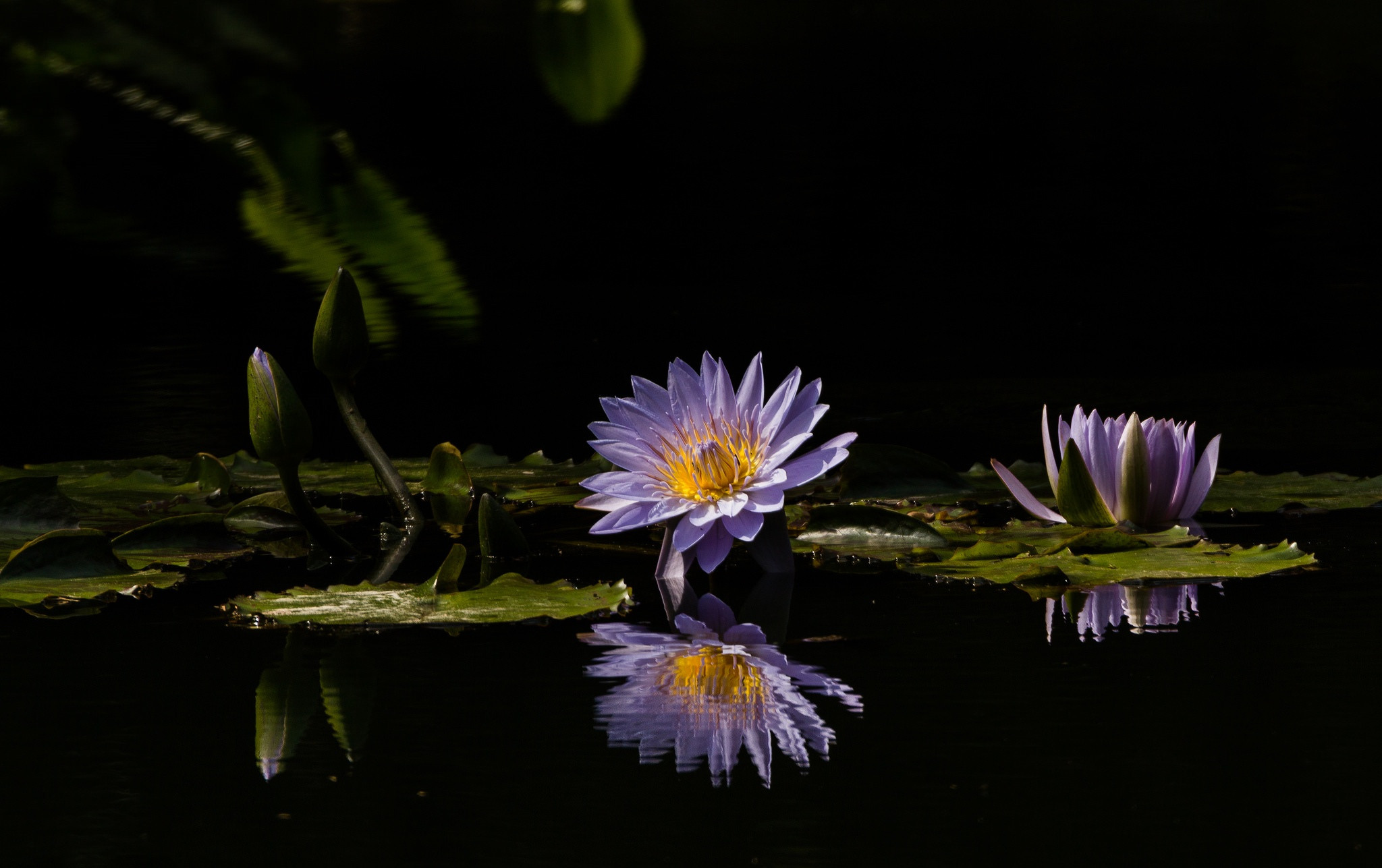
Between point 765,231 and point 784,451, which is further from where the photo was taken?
point 765,231

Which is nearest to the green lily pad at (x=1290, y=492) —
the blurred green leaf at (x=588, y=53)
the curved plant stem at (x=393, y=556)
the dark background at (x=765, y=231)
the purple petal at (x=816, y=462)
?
the dark background at (x=765, y=231)

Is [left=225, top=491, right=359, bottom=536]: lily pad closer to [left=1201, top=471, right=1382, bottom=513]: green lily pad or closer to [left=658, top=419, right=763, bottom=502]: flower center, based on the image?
[left=658, top=419, right=763, bottom=502]: flower center

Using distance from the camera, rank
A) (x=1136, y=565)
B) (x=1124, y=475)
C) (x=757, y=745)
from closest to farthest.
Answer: (x=757, y=745) → (x=1136, y=565) → (x=1124, y=475)

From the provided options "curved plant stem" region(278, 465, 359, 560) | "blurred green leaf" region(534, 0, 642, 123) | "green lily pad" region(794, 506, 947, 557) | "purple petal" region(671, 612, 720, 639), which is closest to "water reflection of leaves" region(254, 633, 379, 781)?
"purple petal" region(671, 612, 720, 639)

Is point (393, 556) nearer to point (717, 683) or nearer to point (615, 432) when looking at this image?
point (615, 432)

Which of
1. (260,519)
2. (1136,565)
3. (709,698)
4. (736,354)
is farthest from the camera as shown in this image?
(736,354)

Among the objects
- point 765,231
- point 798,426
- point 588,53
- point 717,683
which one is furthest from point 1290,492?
point 588,53
